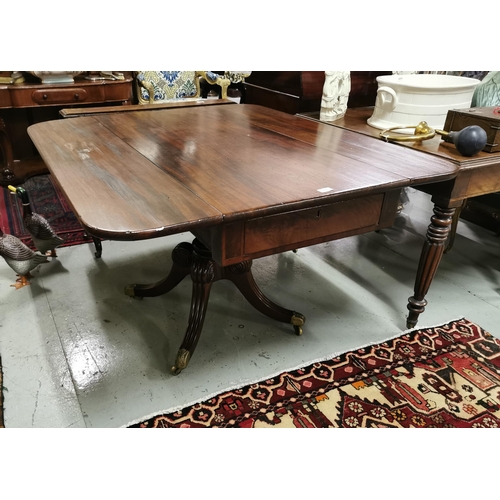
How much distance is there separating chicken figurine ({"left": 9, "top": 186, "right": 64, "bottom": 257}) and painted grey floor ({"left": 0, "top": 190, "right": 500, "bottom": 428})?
15 cm

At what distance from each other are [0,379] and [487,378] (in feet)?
5.98

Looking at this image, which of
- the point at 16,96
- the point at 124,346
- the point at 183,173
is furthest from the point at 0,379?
the point at 16,96

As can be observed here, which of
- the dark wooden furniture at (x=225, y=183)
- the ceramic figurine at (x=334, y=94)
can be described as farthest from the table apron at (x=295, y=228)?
the ceramic figurine at (x=334, y=94)

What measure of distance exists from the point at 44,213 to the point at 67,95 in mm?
987

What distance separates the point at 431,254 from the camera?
1.79m

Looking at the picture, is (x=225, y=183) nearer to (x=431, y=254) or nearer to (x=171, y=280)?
(x=171, y=280)

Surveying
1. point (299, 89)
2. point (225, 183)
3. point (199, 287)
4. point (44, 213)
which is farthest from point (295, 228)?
point (44, 213)

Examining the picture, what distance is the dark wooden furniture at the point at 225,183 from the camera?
1140 mm

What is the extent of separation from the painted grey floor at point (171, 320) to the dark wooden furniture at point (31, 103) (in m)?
1.43

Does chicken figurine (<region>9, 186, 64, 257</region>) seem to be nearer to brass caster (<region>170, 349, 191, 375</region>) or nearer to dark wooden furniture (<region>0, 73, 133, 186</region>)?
brass caster (<region>170, 349, 191, 375</region>)

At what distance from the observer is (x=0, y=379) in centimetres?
160

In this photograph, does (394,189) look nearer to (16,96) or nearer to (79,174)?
(79,174)

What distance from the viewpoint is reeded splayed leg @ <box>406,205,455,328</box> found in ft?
5.61

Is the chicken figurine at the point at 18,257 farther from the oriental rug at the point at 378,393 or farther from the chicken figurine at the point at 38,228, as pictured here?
the oriental rug at the point at 378,393
